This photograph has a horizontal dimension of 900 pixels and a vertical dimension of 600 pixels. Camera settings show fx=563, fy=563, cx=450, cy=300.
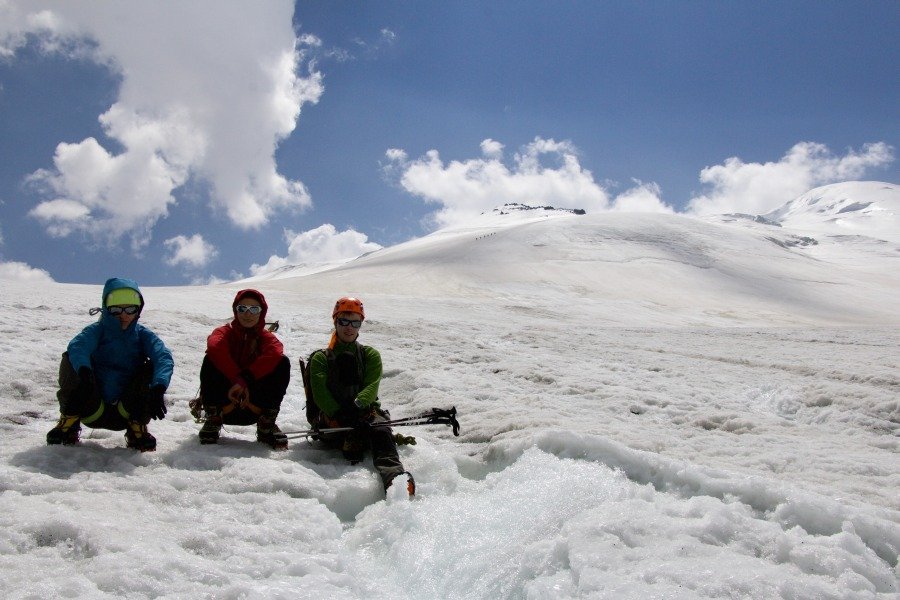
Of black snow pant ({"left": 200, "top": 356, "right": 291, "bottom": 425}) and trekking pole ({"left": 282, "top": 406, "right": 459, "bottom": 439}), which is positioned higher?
black snow pant ({"left": 200, "top": 356, "right": 291, "bottom": 425})

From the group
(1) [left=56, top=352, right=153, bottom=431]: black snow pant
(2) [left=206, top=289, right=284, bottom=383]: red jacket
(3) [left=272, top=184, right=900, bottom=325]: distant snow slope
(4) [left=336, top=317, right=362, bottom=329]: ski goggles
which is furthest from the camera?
(3) [left=272, top=184, right=900, bottom=325]: distant snow slope

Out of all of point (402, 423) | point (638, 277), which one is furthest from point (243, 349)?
point (638, 277)

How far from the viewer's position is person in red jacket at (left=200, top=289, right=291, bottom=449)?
504 cm

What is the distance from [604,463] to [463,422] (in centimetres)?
214

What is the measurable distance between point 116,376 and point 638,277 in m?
40.7

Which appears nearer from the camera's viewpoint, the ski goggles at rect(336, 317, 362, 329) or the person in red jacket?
the person in red jacket

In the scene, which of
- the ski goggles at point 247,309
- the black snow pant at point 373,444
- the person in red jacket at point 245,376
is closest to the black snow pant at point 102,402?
the person in red jacket at point 245,376

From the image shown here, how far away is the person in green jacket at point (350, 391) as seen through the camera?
5020 millimetres

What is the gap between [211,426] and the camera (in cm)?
499

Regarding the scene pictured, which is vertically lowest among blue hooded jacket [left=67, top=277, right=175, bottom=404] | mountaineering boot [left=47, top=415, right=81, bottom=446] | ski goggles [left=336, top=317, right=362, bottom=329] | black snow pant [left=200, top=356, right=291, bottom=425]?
mountaineering boot [left=47, top=415, right=81, bottom=446]

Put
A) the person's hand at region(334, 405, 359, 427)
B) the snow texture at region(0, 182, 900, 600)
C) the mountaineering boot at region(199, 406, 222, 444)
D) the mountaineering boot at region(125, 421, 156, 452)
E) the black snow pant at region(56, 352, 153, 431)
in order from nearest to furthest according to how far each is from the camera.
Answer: the snow texture at region(0, 182, 900, 600)
the black snow pant at region(56, 352, 153, 431)
the mountaineering boot at region(125, 421, 156, 452)
the mountaineering boot at region(199, 406, 222, 444)
the person's hand at region(334, 405, 359, 427)

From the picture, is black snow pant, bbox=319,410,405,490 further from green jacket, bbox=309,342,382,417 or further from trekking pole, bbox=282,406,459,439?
green jacket, bbox=309,342,382,417

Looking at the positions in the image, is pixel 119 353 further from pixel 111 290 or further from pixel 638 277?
pixel 638 277

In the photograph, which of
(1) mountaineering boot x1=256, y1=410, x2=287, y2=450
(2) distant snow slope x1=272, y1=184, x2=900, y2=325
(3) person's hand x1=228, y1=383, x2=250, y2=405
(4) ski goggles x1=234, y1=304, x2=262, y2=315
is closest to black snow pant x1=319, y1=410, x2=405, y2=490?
(1) mountaineering boot x1=256, y1=410, x2=287, y2=450
